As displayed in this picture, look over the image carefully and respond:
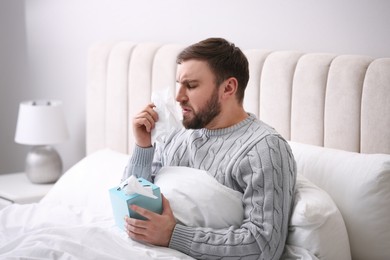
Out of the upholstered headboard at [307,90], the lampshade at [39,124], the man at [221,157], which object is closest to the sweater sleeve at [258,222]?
the man at [221,157]

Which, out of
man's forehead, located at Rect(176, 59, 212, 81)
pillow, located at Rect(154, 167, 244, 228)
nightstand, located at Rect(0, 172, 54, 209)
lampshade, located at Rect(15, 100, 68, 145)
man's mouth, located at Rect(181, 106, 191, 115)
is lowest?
nightstand, located at Rect(0, 172, 54, 209)

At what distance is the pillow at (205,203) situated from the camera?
1.73 metres

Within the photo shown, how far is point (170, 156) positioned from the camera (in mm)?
2027

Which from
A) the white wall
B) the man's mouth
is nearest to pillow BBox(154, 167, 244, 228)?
the man's mouth

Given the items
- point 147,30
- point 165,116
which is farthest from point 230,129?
point 147,30

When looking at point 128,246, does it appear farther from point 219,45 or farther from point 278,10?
point 278,10

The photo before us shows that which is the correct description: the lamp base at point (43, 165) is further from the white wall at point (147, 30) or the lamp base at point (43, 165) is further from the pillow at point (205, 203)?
the pillow at point (205, 203)

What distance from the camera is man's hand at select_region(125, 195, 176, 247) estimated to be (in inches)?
66.7

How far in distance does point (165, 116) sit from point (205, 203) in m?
0.34

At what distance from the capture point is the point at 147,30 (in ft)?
9.50

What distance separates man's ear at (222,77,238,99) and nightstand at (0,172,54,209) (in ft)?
4.46

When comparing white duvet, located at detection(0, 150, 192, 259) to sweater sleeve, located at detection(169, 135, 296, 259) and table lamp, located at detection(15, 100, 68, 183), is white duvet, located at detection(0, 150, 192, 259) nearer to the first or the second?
sweater sleeve, located at detection(169, 135, 296, 259)

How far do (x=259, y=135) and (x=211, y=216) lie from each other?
0.89 ft

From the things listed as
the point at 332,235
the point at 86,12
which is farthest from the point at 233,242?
the point at 86,12
